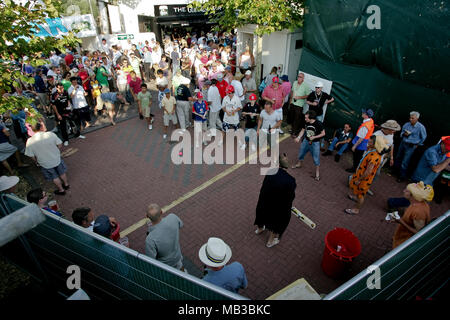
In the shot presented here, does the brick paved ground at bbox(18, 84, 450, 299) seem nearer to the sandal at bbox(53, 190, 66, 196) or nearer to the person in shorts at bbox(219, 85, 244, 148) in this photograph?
the sandal at bbox(53, 190, 66, 196)

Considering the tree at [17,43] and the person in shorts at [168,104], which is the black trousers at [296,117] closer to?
the person in shorts at [168,104]

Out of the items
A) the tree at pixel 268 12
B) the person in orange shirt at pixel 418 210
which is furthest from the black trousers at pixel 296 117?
the person in orange shirt at pixel 418 210

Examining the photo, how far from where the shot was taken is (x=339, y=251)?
15.3 feet

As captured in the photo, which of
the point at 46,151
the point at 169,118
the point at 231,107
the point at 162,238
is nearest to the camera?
the point at 162,238

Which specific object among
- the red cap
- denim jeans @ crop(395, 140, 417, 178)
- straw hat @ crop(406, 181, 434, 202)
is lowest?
denim jeans @ crop(395, 140, 417, 178)

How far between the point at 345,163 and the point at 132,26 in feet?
62.1

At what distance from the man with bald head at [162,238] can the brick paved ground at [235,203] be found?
1.36 m

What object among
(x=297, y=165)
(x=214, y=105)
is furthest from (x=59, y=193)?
(x=297, y=165)

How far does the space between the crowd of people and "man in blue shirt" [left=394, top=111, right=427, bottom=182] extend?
0.07 ft

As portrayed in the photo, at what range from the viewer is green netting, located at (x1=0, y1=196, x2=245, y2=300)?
249 cm

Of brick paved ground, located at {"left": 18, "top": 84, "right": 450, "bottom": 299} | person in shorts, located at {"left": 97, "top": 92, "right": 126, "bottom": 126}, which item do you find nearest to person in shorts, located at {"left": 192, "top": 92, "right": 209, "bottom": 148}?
brick paved ground, located at {"left": 18, "top": 84, "right": 450, "bottom": 299}

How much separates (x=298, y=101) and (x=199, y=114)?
131 inches

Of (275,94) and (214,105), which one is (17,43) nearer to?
(214,105)

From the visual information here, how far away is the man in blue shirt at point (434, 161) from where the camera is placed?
5.96 meters
